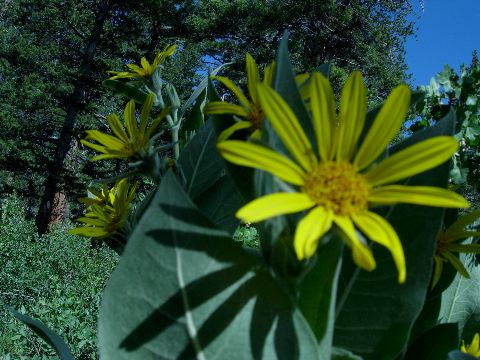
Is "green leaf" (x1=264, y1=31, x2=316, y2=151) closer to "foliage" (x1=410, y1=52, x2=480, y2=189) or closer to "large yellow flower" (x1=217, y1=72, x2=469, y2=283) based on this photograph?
"large yellow flower" (x1=217, y1=72, x2=469, y2=283)

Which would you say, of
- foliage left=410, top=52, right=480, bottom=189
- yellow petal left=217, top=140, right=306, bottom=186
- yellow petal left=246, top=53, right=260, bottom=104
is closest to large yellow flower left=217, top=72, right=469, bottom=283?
yellow petal left=217, top=140, right=306, bottom=186

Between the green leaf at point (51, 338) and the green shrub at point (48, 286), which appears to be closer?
the green leaf at point (51, 338)

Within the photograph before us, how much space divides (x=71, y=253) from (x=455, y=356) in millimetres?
7366

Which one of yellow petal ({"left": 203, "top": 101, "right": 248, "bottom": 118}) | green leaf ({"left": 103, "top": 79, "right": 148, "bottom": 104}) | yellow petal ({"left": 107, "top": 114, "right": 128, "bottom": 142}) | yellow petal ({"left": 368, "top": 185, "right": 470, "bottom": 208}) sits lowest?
yellow petal ({"left": 368, "top": 185, "right": 470, "bottom": 208})

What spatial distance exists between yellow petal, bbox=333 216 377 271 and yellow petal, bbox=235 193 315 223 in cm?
3

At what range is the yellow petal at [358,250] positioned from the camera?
0.34 m

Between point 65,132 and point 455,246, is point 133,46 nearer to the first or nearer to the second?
point 65,132

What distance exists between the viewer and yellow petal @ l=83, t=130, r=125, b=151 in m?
0.71

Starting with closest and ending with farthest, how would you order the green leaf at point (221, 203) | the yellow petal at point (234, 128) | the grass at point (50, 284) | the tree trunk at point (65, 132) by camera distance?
the yellow petal at point (234, 128), the green leaf at point (221, 203), the grass at point (50, 284), the tree trunk at point (65, 132)

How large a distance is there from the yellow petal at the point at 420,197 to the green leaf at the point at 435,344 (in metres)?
0.18

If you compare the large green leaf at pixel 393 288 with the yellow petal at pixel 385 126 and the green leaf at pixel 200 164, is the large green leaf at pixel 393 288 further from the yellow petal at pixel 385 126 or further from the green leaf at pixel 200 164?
the green leaf at pixel 200 164

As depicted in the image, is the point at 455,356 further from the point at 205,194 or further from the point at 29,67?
the point at 29,67

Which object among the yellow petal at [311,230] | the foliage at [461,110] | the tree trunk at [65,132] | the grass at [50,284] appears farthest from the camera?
the tree trunk at [65,132]

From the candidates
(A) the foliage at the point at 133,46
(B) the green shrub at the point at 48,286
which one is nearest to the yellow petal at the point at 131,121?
(B) the green shrub at the point at 48,286
